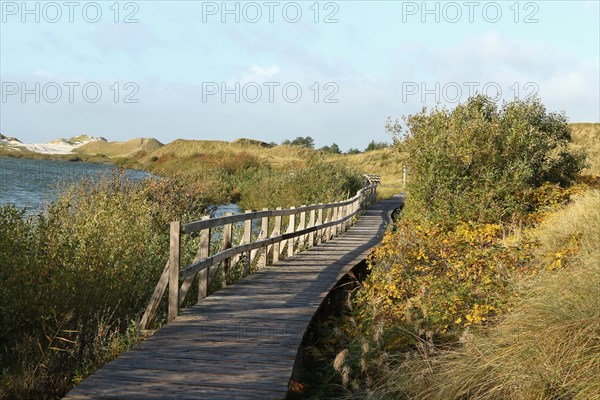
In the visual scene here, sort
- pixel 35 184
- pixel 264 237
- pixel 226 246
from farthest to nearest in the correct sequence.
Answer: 1. pixel 35 184
2. pixel 264 237
3. pixel 226 246

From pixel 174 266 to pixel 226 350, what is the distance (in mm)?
1598

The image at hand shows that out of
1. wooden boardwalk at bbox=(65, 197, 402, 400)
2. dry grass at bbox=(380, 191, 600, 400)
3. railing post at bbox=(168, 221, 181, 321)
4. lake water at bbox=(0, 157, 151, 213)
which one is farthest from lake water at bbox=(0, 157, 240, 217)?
dry grass at bbox=(380, 191, 600, 400)

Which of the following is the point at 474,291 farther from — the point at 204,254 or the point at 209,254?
the point at 209,254

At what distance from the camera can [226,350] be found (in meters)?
6.51

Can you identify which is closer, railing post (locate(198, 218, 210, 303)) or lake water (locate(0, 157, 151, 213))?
railing post (locate(198, 218, 210, 303))

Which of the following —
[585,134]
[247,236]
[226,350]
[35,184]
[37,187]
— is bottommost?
[226,350]

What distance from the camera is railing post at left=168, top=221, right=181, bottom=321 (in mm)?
7590

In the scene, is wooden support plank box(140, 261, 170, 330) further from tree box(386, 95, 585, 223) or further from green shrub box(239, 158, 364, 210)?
green shrub box(239, 158, 364, 210)

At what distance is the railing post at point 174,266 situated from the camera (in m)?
7.59

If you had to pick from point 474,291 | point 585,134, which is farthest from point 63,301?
point 585,134

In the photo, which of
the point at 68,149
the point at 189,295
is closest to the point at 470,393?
the point at 189,295

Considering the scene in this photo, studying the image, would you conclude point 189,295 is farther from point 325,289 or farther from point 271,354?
point 271,354

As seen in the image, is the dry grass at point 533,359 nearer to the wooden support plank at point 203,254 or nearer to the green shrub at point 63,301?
the wooden support plank at point 203,254

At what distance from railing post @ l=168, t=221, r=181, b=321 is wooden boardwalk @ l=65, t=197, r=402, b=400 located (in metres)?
0.16
